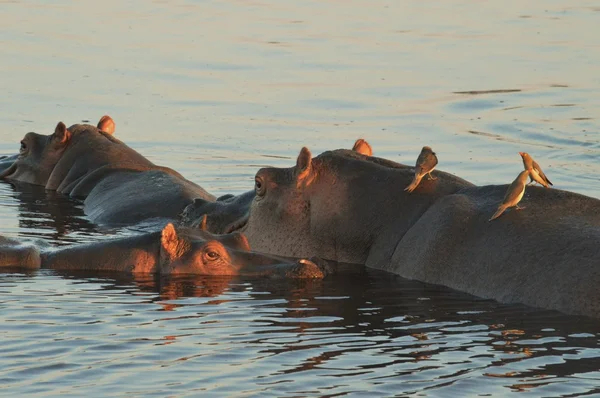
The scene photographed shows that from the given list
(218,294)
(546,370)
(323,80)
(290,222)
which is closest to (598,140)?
(323,80)

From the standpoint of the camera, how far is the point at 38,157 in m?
16.6

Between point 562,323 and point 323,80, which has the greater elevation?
point 323,80

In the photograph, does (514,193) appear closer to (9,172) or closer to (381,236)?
(381,236)

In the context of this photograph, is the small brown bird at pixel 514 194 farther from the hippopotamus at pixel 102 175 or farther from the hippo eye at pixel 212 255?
the hippopotamus at pixel 102 175

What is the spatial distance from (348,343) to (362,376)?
823 millimetres

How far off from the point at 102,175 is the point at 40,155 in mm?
1349

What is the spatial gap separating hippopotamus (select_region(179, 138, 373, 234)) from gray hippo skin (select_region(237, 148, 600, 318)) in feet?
0.60

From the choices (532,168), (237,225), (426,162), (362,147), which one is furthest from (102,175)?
(532,168)

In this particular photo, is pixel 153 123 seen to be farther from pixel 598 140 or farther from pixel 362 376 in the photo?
pixel 362 376

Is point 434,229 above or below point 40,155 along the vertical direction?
below

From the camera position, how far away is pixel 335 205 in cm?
1130

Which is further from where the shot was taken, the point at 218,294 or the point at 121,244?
the point at 121,244

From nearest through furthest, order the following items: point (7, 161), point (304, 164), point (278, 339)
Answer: point (278, 339) → point (304, 164) → point (7, 161)

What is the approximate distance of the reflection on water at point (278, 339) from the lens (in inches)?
309
